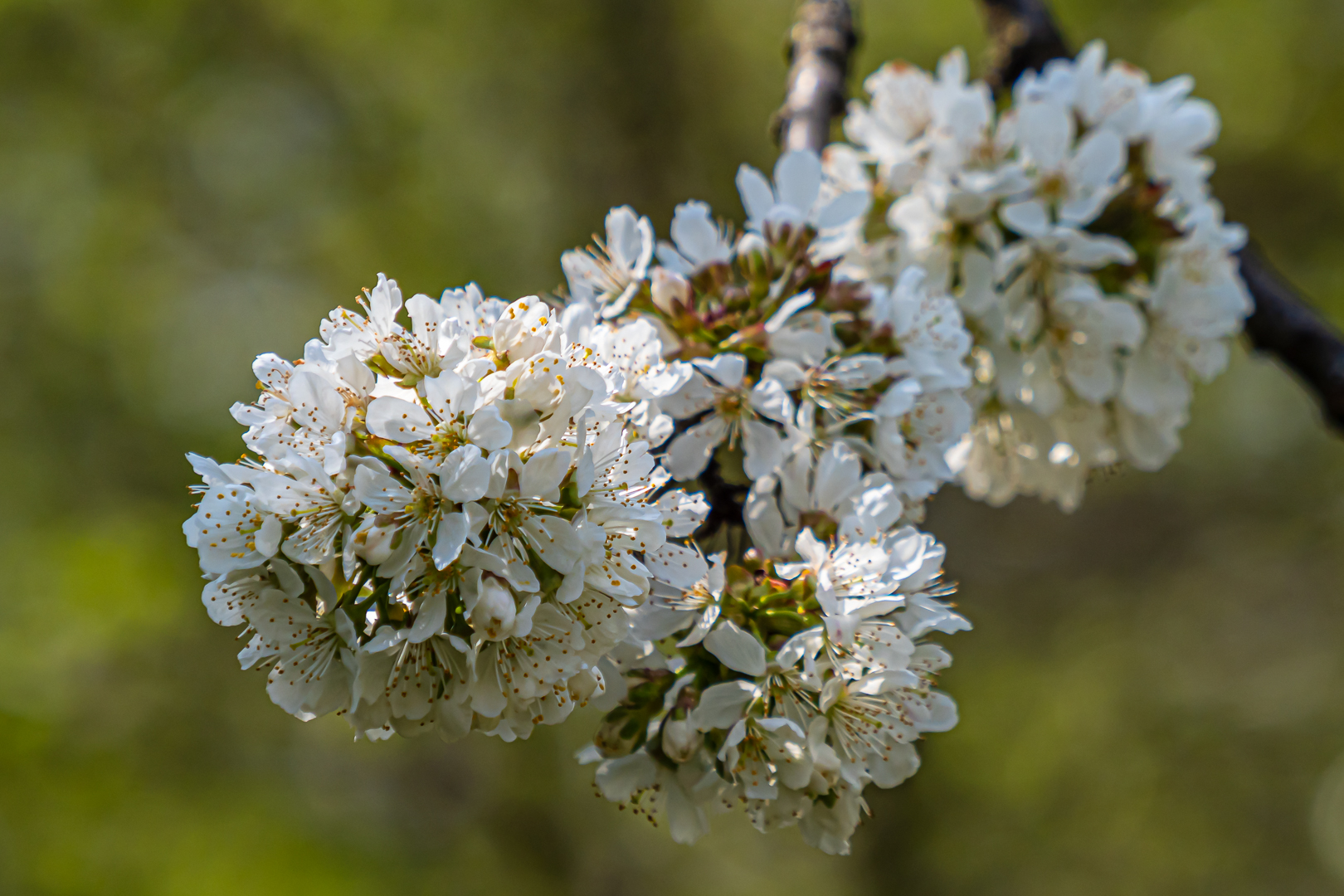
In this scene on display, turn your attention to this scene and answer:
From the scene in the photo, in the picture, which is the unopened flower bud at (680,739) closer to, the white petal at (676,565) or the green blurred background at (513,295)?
the white petal at (676,565)

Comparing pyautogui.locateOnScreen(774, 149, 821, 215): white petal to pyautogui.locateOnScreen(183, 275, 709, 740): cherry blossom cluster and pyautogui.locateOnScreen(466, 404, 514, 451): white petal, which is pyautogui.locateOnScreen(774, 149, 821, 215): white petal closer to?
pyautogui.locateOnScreen(183, 275, 709, 740): cherry blossom cluster

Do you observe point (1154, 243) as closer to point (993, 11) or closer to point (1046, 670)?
point (993, 11)

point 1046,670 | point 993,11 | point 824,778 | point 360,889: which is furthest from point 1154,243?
point 1046,670

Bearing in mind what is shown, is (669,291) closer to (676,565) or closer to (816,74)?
(676,565)

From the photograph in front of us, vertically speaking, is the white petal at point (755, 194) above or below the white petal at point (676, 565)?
above

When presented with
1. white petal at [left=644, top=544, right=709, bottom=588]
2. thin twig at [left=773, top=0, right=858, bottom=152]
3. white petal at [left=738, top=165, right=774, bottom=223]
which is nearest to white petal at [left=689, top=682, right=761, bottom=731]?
white petal at [left=644, top=544, right=709, bottom=588]

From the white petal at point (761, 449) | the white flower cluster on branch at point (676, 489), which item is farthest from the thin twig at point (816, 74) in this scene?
the white petal at point (761, 449)
